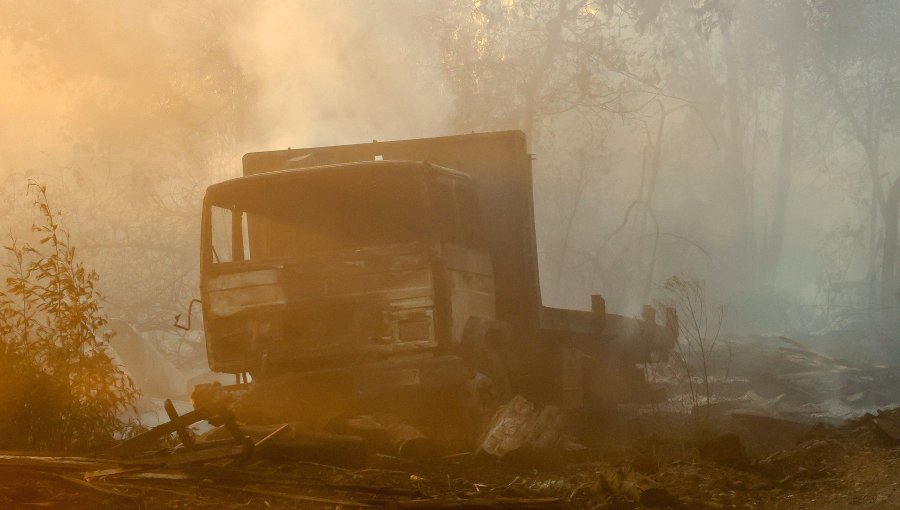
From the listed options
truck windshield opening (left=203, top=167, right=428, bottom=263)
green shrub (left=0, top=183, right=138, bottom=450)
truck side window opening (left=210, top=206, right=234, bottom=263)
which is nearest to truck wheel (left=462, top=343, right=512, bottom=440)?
truck windshield opening (left=203, top=167, right=428, bottom=263)

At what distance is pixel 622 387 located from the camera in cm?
1234

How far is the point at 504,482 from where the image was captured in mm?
6980

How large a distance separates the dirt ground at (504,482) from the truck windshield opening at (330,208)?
2014 millimetres

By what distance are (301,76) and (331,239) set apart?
19.1m

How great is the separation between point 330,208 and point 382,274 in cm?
93

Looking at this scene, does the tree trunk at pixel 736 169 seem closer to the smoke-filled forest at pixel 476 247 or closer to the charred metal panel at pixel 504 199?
the smoke-filled forest at pixel 476 247

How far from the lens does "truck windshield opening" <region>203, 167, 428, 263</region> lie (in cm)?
843

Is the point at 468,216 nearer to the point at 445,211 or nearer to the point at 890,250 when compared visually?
the point at 445,211

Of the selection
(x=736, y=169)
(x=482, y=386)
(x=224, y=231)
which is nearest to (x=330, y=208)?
(x=482, y=386)

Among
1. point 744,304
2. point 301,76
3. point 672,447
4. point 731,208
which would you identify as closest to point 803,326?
point 744,304

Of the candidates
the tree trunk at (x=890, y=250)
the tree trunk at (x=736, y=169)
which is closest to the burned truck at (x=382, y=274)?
the tree trunk at (x=890, y=250)

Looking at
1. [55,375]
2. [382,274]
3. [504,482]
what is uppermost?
[382,274]

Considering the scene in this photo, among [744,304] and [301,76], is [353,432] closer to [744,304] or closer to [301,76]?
[301,76]

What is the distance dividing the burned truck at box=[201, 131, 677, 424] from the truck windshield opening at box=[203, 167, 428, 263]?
0.01 m
